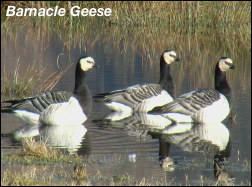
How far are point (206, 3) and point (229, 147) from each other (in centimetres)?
2243

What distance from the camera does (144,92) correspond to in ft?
52.3

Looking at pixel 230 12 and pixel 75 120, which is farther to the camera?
pixel 230 12

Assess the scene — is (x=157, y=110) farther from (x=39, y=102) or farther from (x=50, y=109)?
(x=39, y=102)

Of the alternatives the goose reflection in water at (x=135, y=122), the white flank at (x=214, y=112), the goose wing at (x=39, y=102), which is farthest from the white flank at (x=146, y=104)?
the goose wing at (x=39, y=102)

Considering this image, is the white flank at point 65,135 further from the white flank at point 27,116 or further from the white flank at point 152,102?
Answer: the white flank at point 152,102

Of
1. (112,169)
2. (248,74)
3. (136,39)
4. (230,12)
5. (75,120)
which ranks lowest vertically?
(112,169)

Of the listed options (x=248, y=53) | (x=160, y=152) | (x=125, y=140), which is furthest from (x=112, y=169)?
(x=248, y=53)

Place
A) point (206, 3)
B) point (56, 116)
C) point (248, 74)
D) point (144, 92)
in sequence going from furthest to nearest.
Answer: point (206, 3) → point (248, 74) → point (144, 92) → point (56, 116)

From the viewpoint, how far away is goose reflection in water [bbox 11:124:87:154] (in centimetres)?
1192

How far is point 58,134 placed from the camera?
12.9 metres

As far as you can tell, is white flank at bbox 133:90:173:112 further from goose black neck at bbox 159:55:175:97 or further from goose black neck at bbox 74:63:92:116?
goose black neck at bbox 74:63:92:116

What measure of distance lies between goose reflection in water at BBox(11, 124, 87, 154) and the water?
0.8 inches

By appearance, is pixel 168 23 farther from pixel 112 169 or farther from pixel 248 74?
pixel 112 169

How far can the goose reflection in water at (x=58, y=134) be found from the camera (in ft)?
39.1
